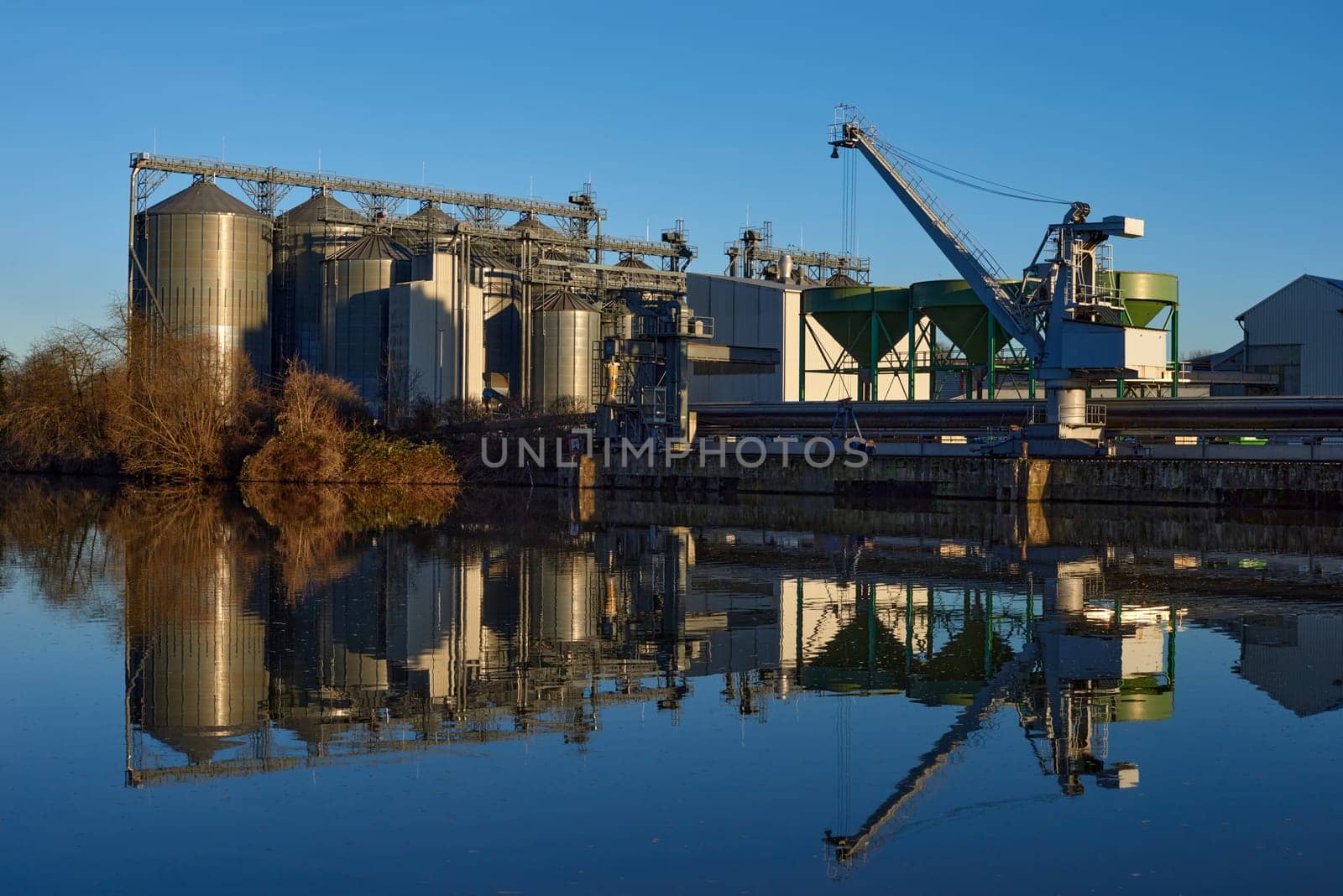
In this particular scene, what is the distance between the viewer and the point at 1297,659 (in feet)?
48.4

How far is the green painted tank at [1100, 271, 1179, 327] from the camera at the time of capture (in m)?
54.2

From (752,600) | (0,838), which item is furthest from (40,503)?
(0,838)

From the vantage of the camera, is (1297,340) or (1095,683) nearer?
(1095,683)

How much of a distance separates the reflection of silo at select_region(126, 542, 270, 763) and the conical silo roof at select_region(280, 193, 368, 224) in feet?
170

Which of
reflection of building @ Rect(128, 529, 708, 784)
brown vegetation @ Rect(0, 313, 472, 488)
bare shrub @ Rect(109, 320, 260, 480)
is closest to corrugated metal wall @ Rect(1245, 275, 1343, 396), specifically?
brown vegetation @ Rect(0, 313, 472, 488)

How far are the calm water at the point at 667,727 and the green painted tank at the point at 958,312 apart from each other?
3304 centimetres

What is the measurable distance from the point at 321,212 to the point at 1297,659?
209 ft

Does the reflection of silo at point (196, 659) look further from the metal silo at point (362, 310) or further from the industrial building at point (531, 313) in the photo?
the metal silo at point (362, 310)

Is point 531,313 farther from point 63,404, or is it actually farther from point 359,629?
point 359,629

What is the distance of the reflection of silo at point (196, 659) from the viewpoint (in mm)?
11500

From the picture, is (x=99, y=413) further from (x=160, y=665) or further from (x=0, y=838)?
(x=0, y=838)

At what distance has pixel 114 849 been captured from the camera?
8312 mm

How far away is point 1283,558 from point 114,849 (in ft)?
74.5

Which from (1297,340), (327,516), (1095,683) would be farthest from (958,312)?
(1095,683)
